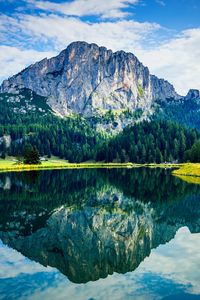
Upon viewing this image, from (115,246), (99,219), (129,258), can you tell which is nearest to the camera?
(129,258)

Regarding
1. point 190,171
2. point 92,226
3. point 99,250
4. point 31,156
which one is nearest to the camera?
point 99,250

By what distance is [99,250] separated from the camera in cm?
3103

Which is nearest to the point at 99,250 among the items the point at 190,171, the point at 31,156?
the point at 190,171

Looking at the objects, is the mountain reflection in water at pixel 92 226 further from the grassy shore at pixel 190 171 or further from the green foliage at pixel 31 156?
the green foliage at pixel 31 156

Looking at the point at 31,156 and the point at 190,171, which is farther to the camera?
the point at 31,156

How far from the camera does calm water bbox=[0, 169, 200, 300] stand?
22.5 m

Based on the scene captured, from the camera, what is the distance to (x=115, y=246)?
1273 inches

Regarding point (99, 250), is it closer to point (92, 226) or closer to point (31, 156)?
point (92, 226)

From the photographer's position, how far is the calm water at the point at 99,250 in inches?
884

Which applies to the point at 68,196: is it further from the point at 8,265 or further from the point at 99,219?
the point at 8,265

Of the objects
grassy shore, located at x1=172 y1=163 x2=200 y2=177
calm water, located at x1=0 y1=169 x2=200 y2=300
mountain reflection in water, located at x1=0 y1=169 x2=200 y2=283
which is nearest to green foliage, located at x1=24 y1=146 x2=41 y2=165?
grassy shore, located at x1=172 y1=163 x2=200 y2=177

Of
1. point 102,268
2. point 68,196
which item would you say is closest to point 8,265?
point 102,268

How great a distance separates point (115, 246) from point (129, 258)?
3.66 m

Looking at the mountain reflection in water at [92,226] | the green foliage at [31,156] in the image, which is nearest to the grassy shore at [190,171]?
the mountain reflection in water at [92,226]
